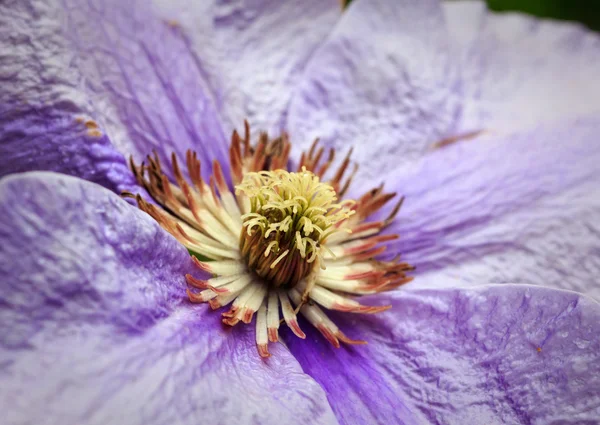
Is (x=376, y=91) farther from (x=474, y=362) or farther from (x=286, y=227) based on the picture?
(x=474, y=362)

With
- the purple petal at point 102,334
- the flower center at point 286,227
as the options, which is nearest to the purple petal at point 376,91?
the flower center at point 286,227

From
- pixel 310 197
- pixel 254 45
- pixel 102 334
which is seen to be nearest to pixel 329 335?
pixel 310 197

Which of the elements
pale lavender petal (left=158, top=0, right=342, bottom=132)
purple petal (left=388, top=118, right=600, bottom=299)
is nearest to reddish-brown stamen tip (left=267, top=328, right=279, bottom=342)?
purple petal (left=388, top=118, right=600, bottom=299)

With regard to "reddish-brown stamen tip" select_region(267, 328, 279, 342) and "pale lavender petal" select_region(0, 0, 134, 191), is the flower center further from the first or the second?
"pale lavender petal" select_region(0, 0, 134, 191)

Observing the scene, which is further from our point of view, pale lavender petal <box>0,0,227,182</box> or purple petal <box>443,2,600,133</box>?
purple petal <box>443,2,600,133</box>

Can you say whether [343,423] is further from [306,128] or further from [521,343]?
[306,128]

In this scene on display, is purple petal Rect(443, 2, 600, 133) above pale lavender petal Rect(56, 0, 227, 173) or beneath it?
above

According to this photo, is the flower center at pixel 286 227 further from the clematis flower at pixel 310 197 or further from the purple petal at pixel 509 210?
the purple petal at pixel 509 210
